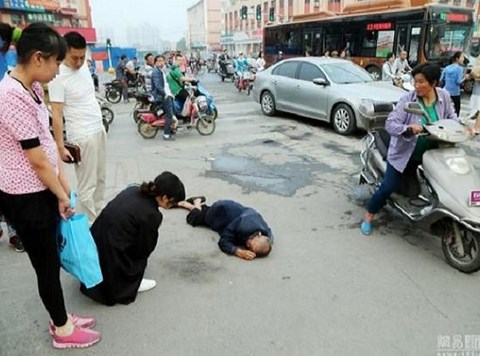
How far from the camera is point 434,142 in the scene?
11.9 ft

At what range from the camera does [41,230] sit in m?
2.17

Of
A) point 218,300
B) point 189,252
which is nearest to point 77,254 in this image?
point 218,300

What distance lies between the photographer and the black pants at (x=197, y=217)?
4191 mm

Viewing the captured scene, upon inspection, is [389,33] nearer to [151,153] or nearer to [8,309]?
[151,153]

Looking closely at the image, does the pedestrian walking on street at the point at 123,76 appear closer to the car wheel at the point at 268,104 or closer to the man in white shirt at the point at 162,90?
the car wheel at the point at 268,104

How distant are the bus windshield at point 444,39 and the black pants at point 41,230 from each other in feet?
44.7

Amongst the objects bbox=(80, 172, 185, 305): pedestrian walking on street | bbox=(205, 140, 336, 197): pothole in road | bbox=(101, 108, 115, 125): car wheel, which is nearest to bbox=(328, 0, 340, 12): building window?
bbox=(101, 108, 115, 125): car wheel

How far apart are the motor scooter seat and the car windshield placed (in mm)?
4476

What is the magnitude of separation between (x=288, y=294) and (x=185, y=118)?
599cm

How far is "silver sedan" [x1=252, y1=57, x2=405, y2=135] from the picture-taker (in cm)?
803

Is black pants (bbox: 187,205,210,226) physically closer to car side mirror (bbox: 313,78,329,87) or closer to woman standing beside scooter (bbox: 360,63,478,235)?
woman standing beside scooter (bbox: 360,63,478,235)

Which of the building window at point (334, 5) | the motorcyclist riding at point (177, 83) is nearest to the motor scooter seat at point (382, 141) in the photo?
the motorcyclist riding at point (177, 83)

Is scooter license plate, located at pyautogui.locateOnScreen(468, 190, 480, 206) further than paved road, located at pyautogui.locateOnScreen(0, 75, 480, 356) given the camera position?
Yes

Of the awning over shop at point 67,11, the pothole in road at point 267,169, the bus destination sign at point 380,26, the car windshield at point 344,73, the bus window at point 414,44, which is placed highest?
the awning over shop at point 67,11
